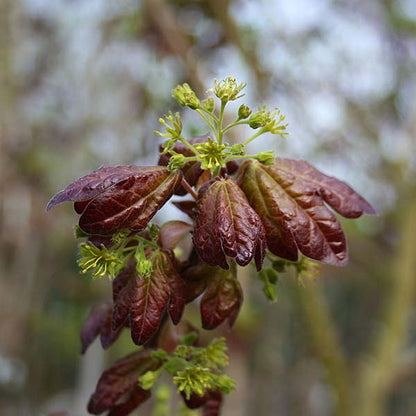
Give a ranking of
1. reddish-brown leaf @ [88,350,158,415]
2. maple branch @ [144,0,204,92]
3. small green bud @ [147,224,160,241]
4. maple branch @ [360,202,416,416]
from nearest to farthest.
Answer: small green bud @ [147,224,160,241] → reddish-brown leaf @ [88,350,158,415] → maple branch @ [144,0,204,92] → maple branch @ [360,202,416,416]

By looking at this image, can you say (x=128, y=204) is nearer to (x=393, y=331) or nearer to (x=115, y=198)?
(x=115, y=198)

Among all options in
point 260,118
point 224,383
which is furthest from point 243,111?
point 224,383

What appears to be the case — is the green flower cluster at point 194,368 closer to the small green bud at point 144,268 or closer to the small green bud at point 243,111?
the small green bud at point 144,268

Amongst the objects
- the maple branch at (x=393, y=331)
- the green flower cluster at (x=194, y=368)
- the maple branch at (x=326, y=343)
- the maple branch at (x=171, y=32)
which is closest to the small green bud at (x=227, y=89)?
the green flower cluster at (x=194, y=368)

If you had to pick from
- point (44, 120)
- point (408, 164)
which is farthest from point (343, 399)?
point (44, 120)

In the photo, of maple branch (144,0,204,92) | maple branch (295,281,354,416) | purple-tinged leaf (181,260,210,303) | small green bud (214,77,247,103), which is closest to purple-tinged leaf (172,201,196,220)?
purple-tinged leaf (181,260,210,303)

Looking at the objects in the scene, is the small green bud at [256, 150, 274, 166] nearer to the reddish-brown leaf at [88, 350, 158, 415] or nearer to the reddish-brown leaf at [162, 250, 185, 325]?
the reddish-brown leaf at [162, 250, 185, 325]
